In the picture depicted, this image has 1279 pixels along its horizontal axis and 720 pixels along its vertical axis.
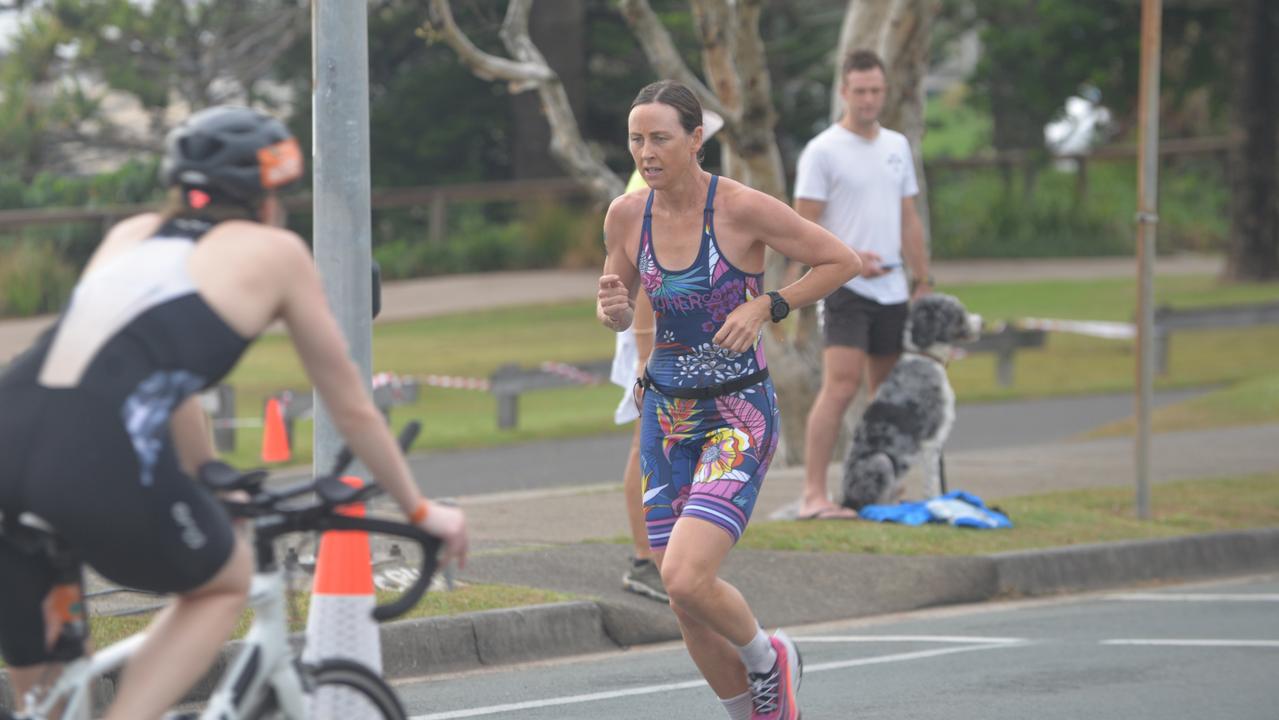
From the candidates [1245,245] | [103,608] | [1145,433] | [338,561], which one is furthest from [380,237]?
[338,561]

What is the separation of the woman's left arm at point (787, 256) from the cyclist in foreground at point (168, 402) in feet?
6.15

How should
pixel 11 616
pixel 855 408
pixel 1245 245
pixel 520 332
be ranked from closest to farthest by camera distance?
pixel 11 616 → pixel 855 408 → pixel 520 332 → pixel 1245 245

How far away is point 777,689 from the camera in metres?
5.80

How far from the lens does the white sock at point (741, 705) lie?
587cm

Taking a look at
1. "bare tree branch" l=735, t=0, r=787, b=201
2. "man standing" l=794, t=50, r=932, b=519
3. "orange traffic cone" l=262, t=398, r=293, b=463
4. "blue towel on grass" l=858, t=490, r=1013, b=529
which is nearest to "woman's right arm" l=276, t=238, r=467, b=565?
"man standing" l=794, t=50, r=932, b=519

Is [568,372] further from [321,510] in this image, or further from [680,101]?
[321,510]

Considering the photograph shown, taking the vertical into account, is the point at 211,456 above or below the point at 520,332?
above

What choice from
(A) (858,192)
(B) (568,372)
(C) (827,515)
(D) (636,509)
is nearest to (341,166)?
(D) (636,509)

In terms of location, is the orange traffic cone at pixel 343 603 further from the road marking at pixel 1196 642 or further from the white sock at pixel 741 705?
the road marking at pixel 1196 642

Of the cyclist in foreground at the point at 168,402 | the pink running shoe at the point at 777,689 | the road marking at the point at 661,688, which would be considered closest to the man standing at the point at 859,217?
the road marking at the point at 661,688

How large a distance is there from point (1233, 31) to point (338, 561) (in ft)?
90.2

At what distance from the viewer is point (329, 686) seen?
13.8ft

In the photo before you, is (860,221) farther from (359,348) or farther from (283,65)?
(283,65)

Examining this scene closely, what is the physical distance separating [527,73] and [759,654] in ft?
24.5
